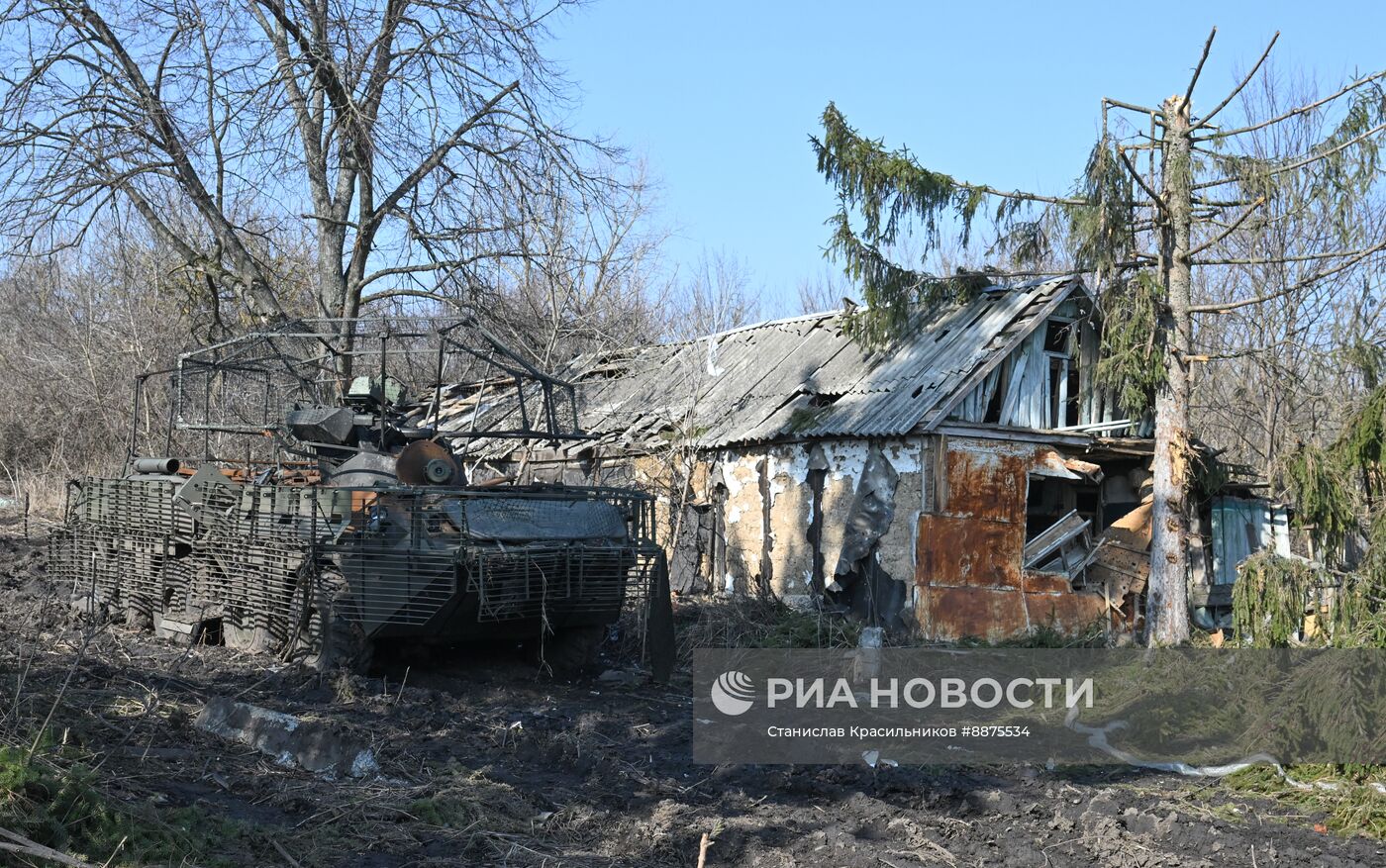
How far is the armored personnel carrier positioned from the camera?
9.16m

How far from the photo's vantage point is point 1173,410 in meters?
12.1

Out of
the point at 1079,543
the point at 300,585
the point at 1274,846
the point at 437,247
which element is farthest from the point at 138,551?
the point at 1079,543

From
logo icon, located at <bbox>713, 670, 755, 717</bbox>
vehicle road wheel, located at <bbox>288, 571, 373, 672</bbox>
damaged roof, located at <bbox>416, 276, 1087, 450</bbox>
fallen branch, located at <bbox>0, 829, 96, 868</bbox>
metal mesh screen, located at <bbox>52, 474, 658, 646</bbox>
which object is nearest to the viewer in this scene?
fallen branch, located at <bbox>0, 829, 96, 868</bbox>

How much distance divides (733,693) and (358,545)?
321cm

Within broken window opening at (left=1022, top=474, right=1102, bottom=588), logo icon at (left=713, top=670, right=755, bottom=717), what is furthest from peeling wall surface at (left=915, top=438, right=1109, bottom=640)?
logo icon at (left=713, top=670, right=755, bottom=717)

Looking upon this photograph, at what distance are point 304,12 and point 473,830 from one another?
15.2m

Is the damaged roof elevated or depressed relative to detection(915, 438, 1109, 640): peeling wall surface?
elevated

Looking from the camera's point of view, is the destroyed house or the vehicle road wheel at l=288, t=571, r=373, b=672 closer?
the vehicle road wheel at l=288, t=571, r=373, b=672

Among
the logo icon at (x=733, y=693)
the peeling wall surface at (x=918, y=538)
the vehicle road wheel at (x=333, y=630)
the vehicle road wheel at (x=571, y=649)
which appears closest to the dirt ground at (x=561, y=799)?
the vehicle road wheel at (x=333, y=630)

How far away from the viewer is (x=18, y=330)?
29.3m

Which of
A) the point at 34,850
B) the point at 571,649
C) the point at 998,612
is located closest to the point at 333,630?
the point at 571,649

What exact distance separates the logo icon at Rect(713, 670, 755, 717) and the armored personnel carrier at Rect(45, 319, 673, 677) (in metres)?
0.54

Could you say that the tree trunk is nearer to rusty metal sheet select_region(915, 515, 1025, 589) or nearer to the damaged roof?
rusty metal sheet select_region(915, 515, 1025, 589)

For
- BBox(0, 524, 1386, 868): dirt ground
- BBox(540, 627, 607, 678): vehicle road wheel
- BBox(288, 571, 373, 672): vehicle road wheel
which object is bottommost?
BBox(0, 524, 1386, 868): dirt ground
